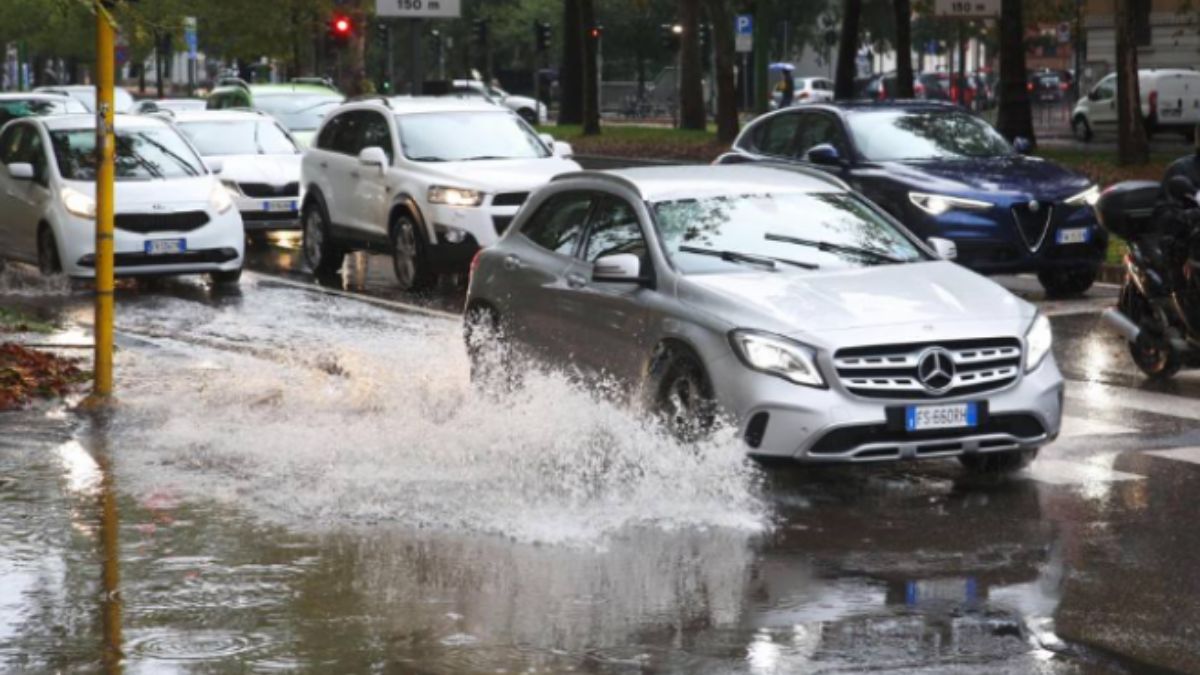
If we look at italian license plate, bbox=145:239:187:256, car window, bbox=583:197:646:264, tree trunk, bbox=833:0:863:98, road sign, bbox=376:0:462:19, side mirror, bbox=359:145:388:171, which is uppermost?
road sign, bbox=376:0:462:19

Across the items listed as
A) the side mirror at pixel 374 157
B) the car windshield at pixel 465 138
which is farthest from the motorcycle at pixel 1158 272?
the side mirror at pixel 374 157

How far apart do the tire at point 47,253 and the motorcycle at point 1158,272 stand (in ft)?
35.3

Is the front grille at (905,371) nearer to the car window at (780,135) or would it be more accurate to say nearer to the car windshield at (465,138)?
the car window at (780,135)

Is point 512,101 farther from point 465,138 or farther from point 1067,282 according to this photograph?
point 1067,282

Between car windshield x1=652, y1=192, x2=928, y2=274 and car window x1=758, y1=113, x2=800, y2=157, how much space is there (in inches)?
375

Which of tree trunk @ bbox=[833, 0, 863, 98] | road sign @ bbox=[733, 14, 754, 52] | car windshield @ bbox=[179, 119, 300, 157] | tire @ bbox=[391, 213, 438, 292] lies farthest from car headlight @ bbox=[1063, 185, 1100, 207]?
road sign @ bbox=[733, 14, 754, 52]

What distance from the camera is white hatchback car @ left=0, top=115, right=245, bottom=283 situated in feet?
69.3

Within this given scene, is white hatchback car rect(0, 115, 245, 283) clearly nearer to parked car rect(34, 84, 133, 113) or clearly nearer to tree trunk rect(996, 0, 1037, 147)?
parked car rect(34, 84, 133, 113)

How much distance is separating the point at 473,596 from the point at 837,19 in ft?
268

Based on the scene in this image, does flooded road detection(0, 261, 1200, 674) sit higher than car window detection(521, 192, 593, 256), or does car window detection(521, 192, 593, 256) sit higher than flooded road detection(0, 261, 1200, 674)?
car window detection(521, 192, 593, 256)

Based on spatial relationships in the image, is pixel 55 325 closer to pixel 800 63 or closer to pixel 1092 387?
pixel 1092 387

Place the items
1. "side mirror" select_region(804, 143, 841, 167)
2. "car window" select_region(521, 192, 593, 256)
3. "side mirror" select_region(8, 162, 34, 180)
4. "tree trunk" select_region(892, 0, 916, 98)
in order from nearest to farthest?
"car window" select_region(521, 192, 593, 256), "side mirror" select_region(804, 143, 841, 167), "side mirror" select_region(8, 162, 34, 180), "tree trunk" select_region(892, 0, 916, 98)

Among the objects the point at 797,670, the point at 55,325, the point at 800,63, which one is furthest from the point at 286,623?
the point at 800,63

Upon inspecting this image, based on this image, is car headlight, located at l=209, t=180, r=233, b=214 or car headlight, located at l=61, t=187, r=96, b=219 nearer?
car headlight, located at l=61, t=187, r=96, b=219
